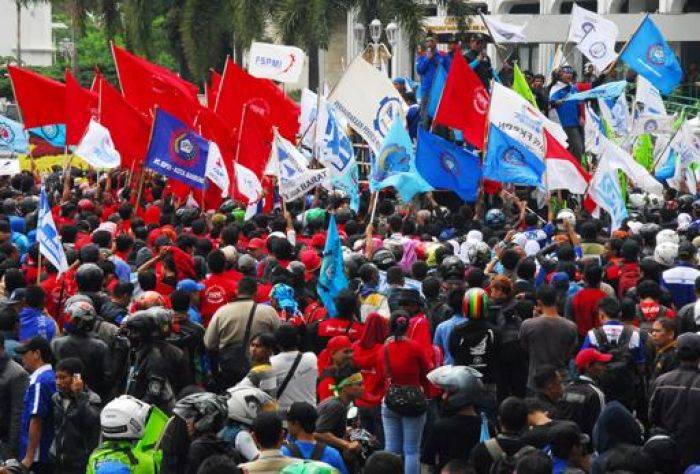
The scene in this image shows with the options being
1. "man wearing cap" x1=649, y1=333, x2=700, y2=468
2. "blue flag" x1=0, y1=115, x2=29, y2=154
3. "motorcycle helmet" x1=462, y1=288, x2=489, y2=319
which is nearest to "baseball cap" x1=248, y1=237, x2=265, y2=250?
"motorcycle helmet" x1=462, y1=288, x2=489, y2=319

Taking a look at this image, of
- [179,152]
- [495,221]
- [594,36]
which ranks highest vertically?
[594,36]

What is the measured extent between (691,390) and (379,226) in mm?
7524

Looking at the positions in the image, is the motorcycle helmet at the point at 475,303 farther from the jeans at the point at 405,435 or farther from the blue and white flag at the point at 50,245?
the blue and white flag at the point at 50,245

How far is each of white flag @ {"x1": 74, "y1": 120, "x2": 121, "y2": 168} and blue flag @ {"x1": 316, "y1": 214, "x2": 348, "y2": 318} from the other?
7.32 m

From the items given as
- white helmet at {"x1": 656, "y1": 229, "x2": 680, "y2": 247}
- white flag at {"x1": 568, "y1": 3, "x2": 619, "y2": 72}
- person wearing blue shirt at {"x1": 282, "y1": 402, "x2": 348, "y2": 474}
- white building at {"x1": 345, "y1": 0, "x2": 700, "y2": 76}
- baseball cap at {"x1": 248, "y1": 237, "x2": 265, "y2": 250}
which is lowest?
white building at {"x1": 345, "y1": 0, "x2": 700, "y2": 76}

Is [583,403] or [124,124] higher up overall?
[583,403]

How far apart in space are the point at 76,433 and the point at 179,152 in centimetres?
928

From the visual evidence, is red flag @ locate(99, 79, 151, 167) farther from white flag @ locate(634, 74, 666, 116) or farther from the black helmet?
white flag @ locate(634, 74, 666, 116)

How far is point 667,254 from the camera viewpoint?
1340 centimetres

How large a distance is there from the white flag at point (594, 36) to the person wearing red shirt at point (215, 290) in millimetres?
11743

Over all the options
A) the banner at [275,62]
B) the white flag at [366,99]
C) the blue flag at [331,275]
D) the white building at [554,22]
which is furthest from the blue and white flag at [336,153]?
the white building at [554,22]

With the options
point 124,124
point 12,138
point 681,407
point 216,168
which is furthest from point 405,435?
point 12,138

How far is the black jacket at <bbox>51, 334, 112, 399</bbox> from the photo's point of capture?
10.5 m

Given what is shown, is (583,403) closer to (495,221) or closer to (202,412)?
(202,412)
